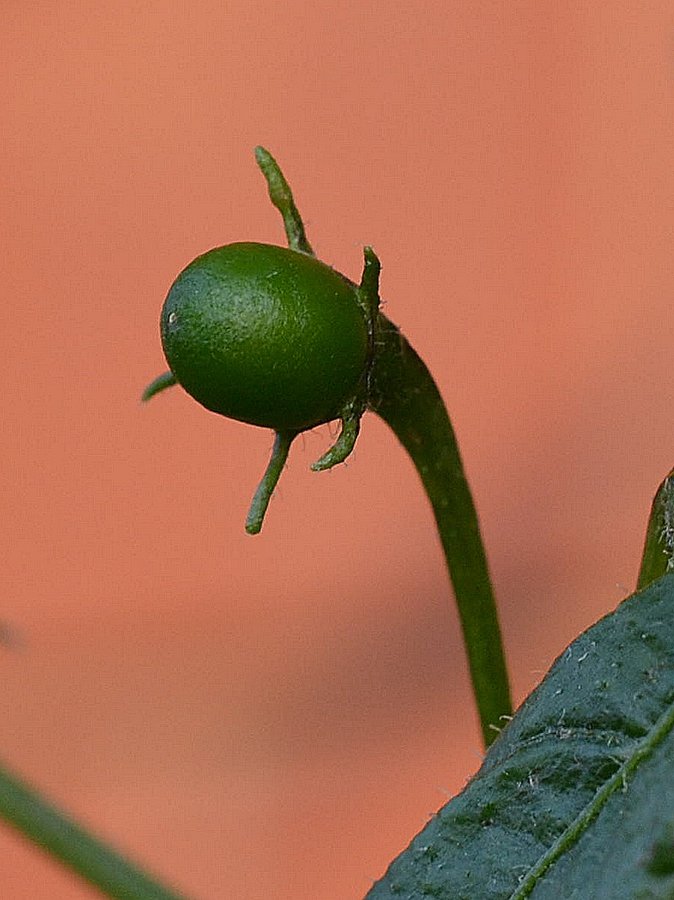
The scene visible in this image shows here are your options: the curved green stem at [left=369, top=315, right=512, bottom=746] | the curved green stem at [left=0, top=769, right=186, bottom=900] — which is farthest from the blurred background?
the curved green stem at [left=369, top=315, right=512, bottom=746]

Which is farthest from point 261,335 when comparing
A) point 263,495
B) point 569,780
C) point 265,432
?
point 265,432

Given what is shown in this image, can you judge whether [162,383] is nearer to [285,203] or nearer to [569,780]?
[285,203]

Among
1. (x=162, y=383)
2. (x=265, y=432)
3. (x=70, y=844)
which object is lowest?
(x=70, y=844)

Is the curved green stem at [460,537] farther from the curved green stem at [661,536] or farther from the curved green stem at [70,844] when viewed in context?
the curved green stem at [70,844]

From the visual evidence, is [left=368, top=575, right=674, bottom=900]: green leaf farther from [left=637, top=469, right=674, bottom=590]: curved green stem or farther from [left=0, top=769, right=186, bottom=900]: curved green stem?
[left=0, top=769, right=186, bottom=900]: curved green stem

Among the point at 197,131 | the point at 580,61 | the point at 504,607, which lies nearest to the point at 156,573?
the point at 504,607

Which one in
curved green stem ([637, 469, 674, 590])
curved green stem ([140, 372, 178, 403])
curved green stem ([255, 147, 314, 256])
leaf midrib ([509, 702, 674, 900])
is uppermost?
curved green stem ([255, 147, 314, 256])
